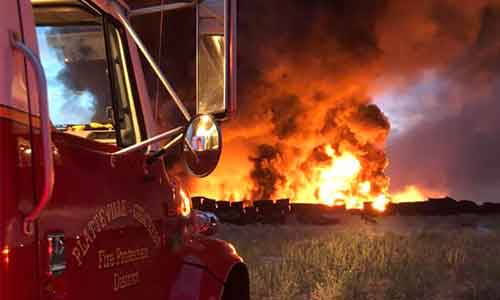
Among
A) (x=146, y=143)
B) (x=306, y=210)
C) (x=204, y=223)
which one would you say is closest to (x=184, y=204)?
(x=204, y=223)

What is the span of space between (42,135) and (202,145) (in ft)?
2.62

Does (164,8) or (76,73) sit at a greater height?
(164,8)

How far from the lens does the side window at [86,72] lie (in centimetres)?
304

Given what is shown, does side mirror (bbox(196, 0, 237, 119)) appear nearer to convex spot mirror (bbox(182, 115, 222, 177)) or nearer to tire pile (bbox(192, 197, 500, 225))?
convex spot mirror (bbox(182, 115, 222, 177))

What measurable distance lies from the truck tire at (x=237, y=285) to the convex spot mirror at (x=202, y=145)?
1.17 meters

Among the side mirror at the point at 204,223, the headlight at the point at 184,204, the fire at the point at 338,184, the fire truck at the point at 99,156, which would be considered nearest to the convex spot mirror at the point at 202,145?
the fire truck at the point at 99,156

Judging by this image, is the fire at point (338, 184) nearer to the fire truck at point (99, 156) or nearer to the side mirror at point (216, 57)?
the fire truck at point (99, 156)

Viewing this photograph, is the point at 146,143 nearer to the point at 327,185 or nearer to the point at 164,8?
the point at 164,8

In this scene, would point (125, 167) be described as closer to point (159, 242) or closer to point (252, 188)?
point (159, 242)

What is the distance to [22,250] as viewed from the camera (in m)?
2.10

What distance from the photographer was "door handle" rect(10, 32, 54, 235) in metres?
2.09

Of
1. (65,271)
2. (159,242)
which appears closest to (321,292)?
(159,242)

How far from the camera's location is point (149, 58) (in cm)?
308

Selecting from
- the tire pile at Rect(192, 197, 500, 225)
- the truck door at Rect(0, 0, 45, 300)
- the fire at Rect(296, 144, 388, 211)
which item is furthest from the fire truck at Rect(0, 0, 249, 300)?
the fire at Rect(296, 144, 388, 211)
